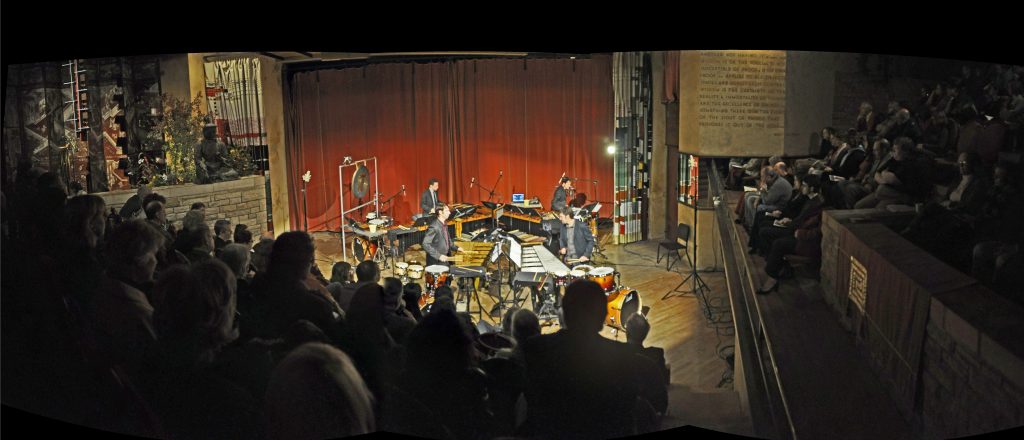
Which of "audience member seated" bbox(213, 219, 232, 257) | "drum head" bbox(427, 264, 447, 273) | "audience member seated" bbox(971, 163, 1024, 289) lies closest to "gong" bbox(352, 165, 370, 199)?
"drum head" bbox(427, 264, 447, 273)

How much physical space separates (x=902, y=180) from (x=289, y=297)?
16.5 feet

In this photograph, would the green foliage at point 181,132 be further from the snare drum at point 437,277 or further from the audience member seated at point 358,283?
the snare drum at point 437,277

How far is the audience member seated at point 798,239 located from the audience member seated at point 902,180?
37 cm

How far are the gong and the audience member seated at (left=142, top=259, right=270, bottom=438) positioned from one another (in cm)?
205

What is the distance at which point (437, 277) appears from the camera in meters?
8.88

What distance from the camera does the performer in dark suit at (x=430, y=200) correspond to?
9172 millimetres

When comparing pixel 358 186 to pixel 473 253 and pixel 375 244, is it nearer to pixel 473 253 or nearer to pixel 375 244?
pixel 375 244

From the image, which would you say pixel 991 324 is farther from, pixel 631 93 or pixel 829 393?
pixel 631 93

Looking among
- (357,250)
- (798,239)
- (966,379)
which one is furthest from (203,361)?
(966,379)

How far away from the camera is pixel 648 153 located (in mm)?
9078

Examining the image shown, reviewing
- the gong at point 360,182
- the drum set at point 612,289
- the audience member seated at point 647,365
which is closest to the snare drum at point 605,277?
the drum set at point 612,289

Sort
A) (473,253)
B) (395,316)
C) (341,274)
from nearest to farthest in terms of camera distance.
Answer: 1. (395,316)
2. (341,274)
3. (473,253)

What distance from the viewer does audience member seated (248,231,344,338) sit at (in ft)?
25.3

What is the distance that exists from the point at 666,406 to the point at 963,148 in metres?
Answer: 3.18
